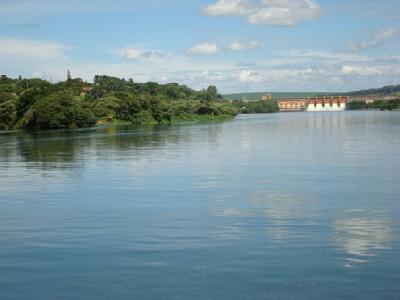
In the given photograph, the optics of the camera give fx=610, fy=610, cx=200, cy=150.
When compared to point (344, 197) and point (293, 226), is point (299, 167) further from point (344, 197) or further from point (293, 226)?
point (293, 226)

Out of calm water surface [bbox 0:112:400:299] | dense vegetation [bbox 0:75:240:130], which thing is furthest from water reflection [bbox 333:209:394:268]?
dense vegetation [bbox 0:75:240:130]

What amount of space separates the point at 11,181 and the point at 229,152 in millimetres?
17385

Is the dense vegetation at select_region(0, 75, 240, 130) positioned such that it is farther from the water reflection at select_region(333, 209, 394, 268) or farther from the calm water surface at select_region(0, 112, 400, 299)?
the water reflection at select_region(333, 209, 394, 268)

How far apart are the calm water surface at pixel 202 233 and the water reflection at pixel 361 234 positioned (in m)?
0.04

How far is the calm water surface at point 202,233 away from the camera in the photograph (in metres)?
11.4

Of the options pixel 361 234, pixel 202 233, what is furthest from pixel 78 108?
pixel 361 234

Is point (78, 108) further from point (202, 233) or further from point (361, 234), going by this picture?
point (361, 234)

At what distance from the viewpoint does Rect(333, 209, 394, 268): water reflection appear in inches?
523

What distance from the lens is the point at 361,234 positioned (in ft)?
49.6

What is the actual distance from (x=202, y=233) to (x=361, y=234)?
3960 millimetres

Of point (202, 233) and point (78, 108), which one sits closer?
point (202, 233)

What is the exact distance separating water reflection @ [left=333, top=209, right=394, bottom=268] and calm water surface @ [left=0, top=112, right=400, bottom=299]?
0.04 meters

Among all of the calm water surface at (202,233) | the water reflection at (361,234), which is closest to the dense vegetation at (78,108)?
the calm water surface at (202,233)

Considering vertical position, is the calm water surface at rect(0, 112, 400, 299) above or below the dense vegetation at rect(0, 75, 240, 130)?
below
